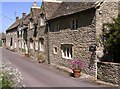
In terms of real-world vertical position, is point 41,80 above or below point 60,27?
→ below

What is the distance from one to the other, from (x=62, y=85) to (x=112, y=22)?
6977mm

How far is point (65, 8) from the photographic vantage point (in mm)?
26672

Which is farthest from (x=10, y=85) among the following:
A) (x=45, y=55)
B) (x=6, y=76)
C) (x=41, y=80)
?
(x=45, y=55)

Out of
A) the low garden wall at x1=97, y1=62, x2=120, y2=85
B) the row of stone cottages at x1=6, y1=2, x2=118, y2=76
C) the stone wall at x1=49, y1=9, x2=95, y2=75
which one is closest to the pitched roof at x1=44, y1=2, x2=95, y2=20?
the row of stone cottages at x1=6, y1=2, x2=118, y2=76

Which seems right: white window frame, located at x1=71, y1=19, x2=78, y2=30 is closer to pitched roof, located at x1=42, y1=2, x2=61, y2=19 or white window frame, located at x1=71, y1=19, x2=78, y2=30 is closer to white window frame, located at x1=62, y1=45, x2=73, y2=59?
white window frame, located at x1=62, y1=45, x2=73, y2=59

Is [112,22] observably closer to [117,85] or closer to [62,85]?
[117,85]

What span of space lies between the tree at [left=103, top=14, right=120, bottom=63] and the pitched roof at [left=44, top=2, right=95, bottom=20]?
226cm

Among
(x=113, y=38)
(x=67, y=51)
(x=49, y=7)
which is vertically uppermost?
(x=49, y=7)

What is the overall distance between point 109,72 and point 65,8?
37.4ft

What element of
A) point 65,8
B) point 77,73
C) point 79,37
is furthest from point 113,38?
point 65,8

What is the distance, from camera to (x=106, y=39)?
1970cm

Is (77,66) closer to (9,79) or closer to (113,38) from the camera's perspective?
(113,38)

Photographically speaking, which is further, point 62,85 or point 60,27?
point 60,27

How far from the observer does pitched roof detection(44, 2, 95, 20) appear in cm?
2166
